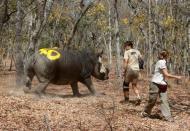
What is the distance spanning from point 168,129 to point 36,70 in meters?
5.06

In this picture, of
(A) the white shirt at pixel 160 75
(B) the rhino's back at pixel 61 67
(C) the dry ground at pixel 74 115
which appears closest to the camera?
(C) the dry ground at pixel 74 115

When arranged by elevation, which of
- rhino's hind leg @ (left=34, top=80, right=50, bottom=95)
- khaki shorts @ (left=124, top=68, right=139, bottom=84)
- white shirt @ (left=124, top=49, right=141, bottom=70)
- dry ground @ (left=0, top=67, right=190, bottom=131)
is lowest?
dry ground @ (left=0, top=67, right=190, bottom=131)

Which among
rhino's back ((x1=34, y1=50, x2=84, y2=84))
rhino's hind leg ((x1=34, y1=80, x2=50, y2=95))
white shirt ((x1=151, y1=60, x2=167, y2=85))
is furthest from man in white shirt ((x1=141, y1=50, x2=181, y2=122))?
rhino's hind leg ((x1=34, y1=80, x2=50, y2=95))

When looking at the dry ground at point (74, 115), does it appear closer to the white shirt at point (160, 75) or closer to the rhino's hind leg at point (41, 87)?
the rhino's hind leg at point (41, 87)

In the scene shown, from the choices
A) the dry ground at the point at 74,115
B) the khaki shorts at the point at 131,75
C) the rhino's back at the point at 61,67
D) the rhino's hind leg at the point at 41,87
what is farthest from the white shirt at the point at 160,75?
the rhino's hind leg at the point at 41,87

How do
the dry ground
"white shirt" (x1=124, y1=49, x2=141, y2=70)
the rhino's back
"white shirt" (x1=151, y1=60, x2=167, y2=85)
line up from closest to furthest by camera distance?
the dry ground
"white shirt" (x1=151, y1=60, x2=167, y2=85)
"white shirt" (x1=124, y1=49, x2=141, y2=70)
the rhino's back

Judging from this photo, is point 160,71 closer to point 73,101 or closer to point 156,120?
point 156,120

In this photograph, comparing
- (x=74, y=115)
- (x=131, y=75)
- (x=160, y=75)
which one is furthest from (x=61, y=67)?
(x=160, y=75)

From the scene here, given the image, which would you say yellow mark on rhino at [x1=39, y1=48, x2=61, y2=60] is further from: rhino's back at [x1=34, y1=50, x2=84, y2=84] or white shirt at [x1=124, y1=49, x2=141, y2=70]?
white shirt at [x1=124, y1=49, x2=141, y2=70]

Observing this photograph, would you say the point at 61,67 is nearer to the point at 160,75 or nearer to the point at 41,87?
the point at 41,87

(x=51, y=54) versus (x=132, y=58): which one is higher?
(x=51, y=54)

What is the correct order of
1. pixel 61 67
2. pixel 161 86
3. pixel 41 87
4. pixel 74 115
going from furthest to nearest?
pixel 61 67
pixel 41 87
pixel 161 86
pixel 74 115

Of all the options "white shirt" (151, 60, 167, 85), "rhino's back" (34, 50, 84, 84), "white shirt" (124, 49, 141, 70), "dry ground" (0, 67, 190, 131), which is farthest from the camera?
"rhino's back" (34, 50, 84, 84)

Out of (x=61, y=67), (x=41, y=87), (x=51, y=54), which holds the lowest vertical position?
(x=41, y=87)
